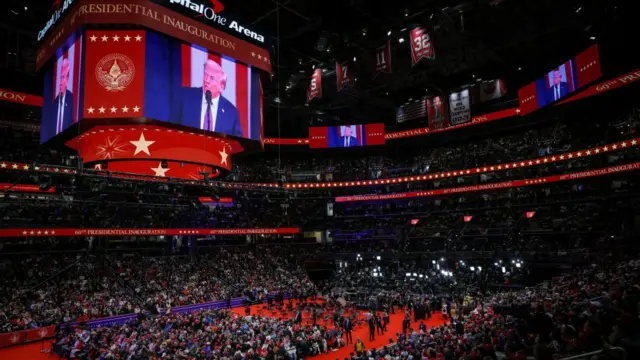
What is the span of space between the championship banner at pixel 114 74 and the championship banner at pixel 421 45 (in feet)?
44.6

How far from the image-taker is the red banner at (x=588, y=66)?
18.8 meters

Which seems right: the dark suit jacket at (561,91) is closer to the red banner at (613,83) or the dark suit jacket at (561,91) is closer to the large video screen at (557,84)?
the large video screen at (557,84)

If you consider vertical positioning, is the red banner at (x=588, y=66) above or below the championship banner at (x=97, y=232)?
above

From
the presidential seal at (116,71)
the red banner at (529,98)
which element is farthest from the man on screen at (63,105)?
the red banner at (529,98)

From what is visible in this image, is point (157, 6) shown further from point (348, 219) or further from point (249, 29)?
point (348, 219)

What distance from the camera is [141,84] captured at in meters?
9.34

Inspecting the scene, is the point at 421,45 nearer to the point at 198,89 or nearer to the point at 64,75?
the point at 198,89

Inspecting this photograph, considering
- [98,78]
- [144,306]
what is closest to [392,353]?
[98,78]

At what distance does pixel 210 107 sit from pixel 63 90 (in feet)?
11.3

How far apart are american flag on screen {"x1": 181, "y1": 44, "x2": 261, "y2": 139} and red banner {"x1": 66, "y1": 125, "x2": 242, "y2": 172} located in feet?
4.16

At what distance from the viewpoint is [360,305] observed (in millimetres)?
28609

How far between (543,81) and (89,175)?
25.3 metres

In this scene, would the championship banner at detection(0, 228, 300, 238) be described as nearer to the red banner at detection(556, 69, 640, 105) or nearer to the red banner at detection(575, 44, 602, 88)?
the red banner at detection(575, 44, 602, 88)

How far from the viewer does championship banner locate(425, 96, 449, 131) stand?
32906 millimetres
